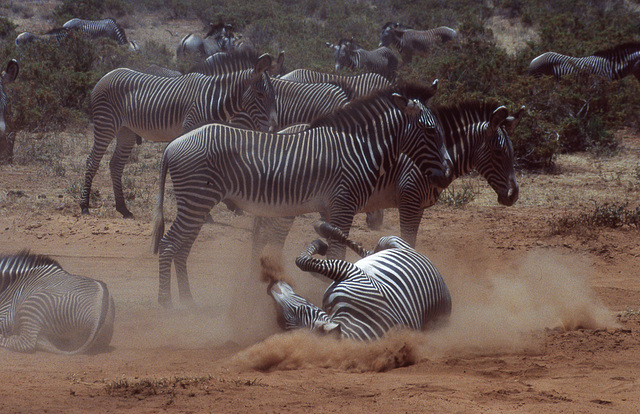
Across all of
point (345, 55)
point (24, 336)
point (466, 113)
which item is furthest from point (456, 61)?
point (24, 336)

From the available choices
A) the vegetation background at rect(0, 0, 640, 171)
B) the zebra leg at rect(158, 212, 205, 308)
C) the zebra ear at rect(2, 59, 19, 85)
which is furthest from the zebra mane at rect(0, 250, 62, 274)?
the vegetation background at rect(0, 0, 640, 171)

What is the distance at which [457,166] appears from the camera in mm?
7188

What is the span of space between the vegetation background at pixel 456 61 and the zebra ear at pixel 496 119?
579 centimetres

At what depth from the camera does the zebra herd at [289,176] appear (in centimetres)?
507

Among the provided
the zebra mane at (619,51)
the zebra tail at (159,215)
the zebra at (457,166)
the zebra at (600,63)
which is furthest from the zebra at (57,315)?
the zebra mane at (619,51)

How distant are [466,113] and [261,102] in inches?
119

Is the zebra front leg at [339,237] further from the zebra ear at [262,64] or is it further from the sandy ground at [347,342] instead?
the zebra ear at [262,64]

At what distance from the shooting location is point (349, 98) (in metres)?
10.0

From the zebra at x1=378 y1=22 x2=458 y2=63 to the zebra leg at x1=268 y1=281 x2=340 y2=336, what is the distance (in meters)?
20.9

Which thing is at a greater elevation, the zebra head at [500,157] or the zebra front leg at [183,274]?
the zebra head at [500,157]

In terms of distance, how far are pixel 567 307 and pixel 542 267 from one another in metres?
1.55

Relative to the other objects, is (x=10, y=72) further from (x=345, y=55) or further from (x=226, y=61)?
(x=345, y=55)

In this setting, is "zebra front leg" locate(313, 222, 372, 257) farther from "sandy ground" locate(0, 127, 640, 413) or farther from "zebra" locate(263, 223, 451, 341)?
"sandy ground" locate(0, 127, 640, 413)

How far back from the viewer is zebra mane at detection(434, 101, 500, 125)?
7.13 metres
